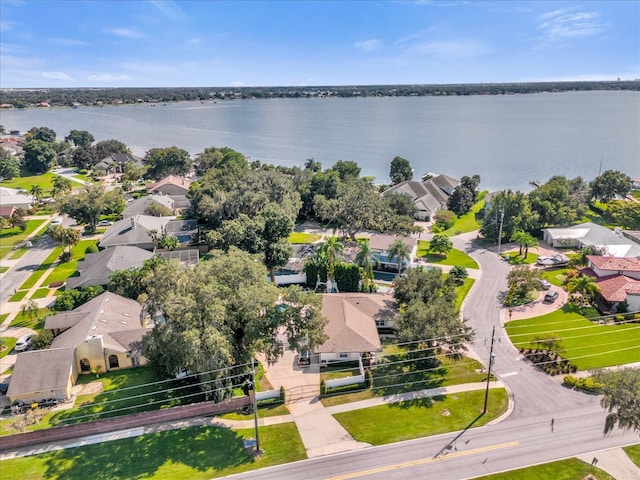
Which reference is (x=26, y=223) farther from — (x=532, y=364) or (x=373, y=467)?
(x=532, y=364)

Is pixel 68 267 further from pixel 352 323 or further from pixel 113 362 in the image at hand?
pixel 352 323

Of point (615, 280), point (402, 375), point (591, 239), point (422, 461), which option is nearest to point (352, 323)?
point (402, 375)

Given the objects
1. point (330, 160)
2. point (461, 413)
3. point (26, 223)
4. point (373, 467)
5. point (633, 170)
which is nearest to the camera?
point (373, 467)

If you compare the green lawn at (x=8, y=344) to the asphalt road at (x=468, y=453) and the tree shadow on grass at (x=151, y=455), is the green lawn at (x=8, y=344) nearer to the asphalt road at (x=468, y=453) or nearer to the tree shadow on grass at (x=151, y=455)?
the tree shadow on grass at (x=151, y=455)

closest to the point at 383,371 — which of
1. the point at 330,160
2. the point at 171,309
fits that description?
the point at 171,309

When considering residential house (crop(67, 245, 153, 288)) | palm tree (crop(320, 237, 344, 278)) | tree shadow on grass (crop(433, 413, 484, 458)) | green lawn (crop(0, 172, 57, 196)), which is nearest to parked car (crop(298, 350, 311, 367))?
tree shadow on grass (crop(433, 413, 484, 458))
